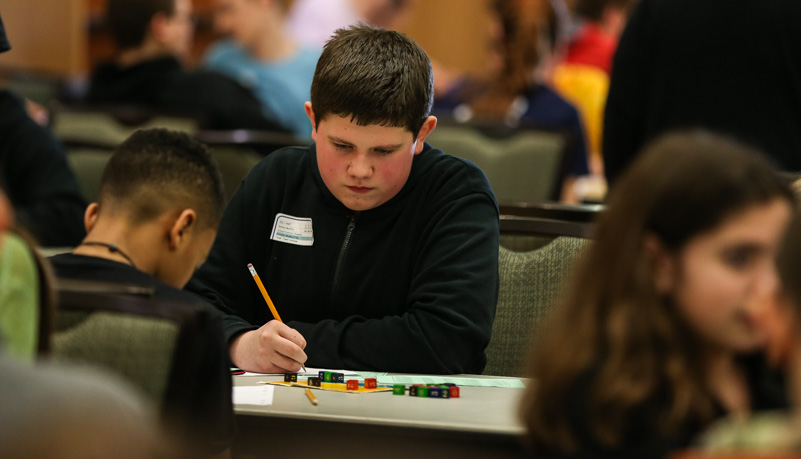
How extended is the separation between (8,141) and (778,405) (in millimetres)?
2649

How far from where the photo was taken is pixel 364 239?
2.10 m

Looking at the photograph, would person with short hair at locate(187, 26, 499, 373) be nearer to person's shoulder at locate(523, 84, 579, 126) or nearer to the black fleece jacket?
the black fleece jacket

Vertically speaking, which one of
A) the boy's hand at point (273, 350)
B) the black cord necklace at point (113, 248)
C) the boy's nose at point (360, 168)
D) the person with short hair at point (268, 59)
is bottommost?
the boy's hand at point (273, 350)

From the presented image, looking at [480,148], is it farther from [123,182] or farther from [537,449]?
[537,449]

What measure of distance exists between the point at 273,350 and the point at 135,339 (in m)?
0.52

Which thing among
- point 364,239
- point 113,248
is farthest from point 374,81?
point 113,248

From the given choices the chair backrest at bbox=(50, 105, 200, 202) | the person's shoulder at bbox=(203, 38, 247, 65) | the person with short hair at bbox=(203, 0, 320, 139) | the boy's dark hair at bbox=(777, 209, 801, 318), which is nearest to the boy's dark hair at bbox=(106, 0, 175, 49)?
the chair backrest at bbox=(50, 105, 200, 202)

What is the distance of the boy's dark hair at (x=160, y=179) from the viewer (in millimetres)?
2010

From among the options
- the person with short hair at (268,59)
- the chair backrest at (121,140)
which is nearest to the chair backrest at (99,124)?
the chair backrest at (121,140)

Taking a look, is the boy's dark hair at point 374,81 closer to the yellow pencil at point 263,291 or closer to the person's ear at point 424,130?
the person's ear at point 424,130

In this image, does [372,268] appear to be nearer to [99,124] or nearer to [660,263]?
[660,263]

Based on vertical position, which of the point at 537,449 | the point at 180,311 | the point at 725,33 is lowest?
the point at 537,449

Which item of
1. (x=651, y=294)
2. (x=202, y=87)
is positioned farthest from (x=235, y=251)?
(x=202, y=87)

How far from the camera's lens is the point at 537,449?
1216 millimetres
